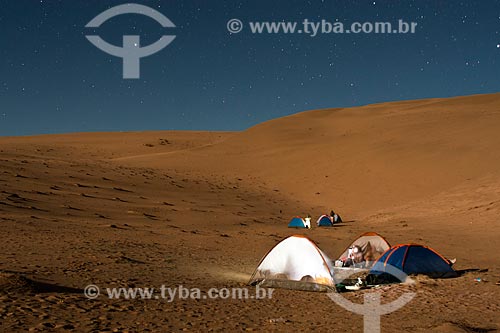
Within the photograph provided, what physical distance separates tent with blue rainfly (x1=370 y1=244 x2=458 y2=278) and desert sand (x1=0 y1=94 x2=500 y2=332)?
41cm

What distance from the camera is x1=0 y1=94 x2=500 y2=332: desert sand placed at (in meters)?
7.71

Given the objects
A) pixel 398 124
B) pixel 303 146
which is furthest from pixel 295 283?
pixel 398 124

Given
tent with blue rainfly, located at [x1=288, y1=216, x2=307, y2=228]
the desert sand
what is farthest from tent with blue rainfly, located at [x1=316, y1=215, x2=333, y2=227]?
tent with blue rainfly, located at [x1=288, y1=216, x2=307, y2=228]

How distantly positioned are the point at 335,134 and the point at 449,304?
38.6 meters

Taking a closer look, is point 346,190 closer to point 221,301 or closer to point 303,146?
point 303,146

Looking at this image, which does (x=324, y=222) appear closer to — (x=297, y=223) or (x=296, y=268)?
(x=297, y=223)

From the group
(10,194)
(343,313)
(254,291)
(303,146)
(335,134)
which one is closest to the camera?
(343,313)

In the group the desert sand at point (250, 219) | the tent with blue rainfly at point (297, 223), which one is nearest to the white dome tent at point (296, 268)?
the desert sand at point (250, 219)

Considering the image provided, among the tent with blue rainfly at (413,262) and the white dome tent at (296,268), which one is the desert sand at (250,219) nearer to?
the tent with blue rainfly at (413,262)

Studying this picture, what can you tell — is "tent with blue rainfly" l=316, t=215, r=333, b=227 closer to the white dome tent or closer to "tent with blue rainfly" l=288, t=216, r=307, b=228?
"tent with blue rainfly" l=288, t=216, r=307, b=228

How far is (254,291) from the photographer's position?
9859 mm

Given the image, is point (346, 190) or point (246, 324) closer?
point (246, 324)

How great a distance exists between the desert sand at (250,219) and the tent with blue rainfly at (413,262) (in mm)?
412

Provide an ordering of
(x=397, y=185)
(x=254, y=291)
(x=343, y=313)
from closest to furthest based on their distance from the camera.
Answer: (x=343, y=313), (x=254, y=291), (x=397, y=185)
